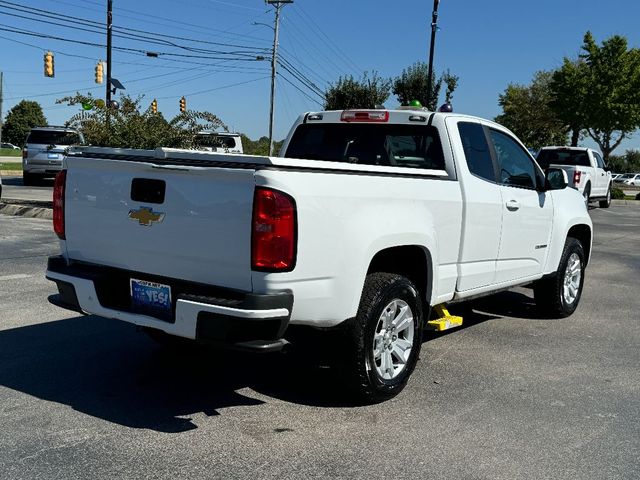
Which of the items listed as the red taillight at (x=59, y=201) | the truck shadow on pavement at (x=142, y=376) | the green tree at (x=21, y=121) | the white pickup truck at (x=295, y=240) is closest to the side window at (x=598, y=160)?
the white pickup truck at (x=295, y=240)

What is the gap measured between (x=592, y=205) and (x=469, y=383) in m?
22.7

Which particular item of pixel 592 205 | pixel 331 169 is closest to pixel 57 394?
pixel 331 169

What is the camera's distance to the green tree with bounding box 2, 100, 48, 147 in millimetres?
112438

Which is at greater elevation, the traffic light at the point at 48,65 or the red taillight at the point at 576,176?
the traffic light at the point at 48,65

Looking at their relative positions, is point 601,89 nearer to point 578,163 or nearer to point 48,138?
point 578,163

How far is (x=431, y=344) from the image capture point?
592cm

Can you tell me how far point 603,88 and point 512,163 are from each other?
3887 centimetres

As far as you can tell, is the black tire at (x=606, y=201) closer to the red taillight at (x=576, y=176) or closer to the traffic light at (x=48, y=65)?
the red taillight at (x=576, y=176)

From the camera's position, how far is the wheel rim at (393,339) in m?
4.39

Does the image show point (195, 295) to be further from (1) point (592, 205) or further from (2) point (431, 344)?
(1) point (592, 205)

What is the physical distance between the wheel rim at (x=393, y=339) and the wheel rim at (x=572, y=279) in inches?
123

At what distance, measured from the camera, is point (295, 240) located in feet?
11.9

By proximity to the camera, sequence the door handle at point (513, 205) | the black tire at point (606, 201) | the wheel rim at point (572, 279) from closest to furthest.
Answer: the door handle at point (513, 205)
the wheel rim at point (572, 279)
the black tire at point (606, 201)

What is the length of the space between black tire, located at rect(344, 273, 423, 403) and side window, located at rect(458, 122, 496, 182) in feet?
4.49
